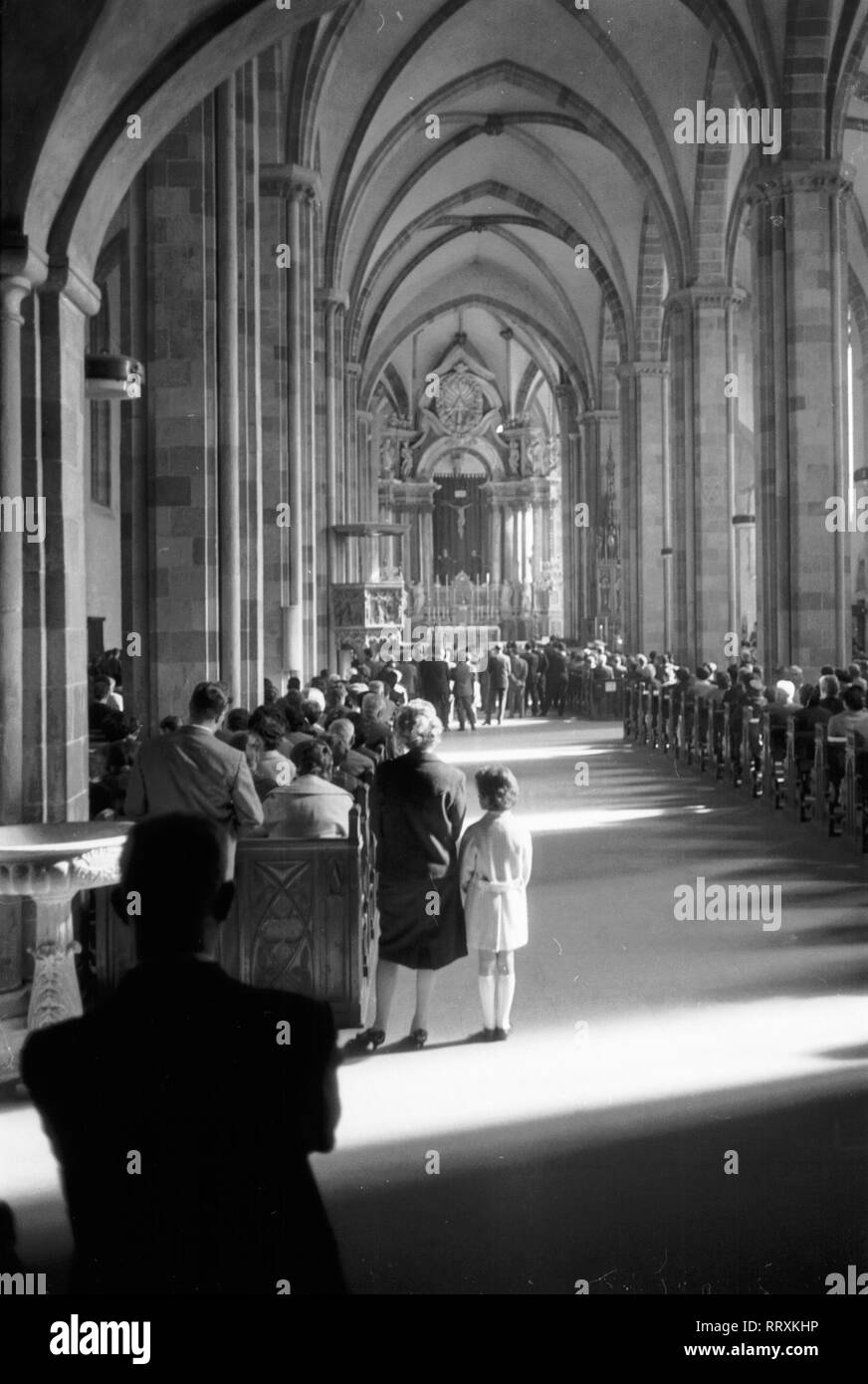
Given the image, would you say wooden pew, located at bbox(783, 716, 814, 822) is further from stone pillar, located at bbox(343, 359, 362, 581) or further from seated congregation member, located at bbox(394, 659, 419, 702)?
stone pillar, located at bbox(343, 359, 362, 581)

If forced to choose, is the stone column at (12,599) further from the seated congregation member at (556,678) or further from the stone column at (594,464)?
the stone column at (594,464)

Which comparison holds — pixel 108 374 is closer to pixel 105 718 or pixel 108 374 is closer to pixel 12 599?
pixel 12 599

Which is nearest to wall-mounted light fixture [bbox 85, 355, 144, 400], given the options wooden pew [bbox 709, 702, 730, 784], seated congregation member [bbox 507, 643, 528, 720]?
wooden pew [bbox 709, 702, 730, 784]

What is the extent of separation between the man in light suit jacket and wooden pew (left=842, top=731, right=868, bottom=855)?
569 cm

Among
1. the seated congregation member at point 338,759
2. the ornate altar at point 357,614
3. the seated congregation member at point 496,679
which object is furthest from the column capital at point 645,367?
the seated congregation member at point 338,759

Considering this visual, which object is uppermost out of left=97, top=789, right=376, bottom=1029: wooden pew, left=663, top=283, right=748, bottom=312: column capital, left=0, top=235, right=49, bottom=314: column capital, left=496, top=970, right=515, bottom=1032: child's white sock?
left=663, top=283, right=748, bottom=312: column capital

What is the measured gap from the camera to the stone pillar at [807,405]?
1786cm

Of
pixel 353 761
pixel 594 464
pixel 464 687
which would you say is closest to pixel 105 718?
pixel 353 761

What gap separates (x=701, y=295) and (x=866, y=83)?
4319 millimetres

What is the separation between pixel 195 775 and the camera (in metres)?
6.12

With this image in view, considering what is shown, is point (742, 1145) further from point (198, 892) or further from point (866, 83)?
point (866, 83)

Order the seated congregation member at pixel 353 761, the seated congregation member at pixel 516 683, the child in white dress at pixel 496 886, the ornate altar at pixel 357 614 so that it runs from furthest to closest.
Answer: the seated congregation member at pixel 516 683 < the ornate altar at pixel 357 614 < the seated congregation member at pixel 353 761 < the child in white dress at pixel 496 886

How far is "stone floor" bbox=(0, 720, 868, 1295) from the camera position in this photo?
399cm

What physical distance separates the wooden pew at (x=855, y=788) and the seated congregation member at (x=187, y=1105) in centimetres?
866
